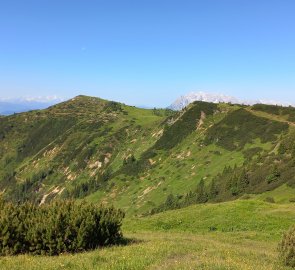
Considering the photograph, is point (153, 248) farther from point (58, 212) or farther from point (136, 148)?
point (136, 148)

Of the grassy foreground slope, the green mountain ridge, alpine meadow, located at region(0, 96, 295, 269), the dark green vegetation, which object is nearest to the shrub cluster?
alpine meadow, located at region(0, 96, 295, 269)

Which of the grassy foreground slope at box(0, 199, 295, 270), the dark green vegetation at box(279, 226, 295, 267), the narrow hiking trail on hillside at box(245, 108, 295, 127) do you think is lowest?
the grassy foreground slope at box(0, 199, 295, 270)

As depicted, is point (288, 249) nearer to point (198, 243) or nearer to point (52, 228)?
point (198, 243)

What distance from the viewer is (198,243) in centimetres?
2220

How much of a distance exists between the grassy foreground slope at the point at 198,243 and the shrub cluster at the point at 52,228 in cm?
100

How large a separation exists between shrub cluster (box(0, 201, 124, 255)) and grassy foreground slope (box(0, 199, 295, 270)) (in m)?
1.00

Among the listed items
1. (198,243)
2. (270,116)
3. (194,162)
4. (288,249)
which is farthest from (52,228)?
(270,116)

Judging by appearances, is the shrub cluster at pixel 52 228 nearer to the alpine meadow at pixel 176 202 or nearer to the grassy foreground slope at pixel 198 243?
the alpine meadow at pixel 176 202

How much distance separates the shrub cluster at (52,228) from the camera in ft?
60.3

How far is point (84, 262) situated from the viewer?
15.4 meters

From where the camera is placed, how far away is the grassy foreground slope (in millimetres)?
14843

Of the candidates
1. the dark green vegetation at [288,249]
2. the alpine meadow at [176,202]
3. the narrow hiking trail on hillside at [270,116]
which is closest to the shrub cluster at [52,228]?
the alpine meadow at [176,202]

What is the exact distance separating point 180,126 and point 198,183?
5014 cm

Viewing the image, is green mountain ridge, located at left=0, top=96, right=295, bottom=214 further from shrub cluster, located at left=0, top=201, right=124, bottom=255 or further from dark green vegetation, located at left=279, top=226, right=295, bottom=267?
shrub cluster, located at left=0, top=201, right=124, bottom=255
